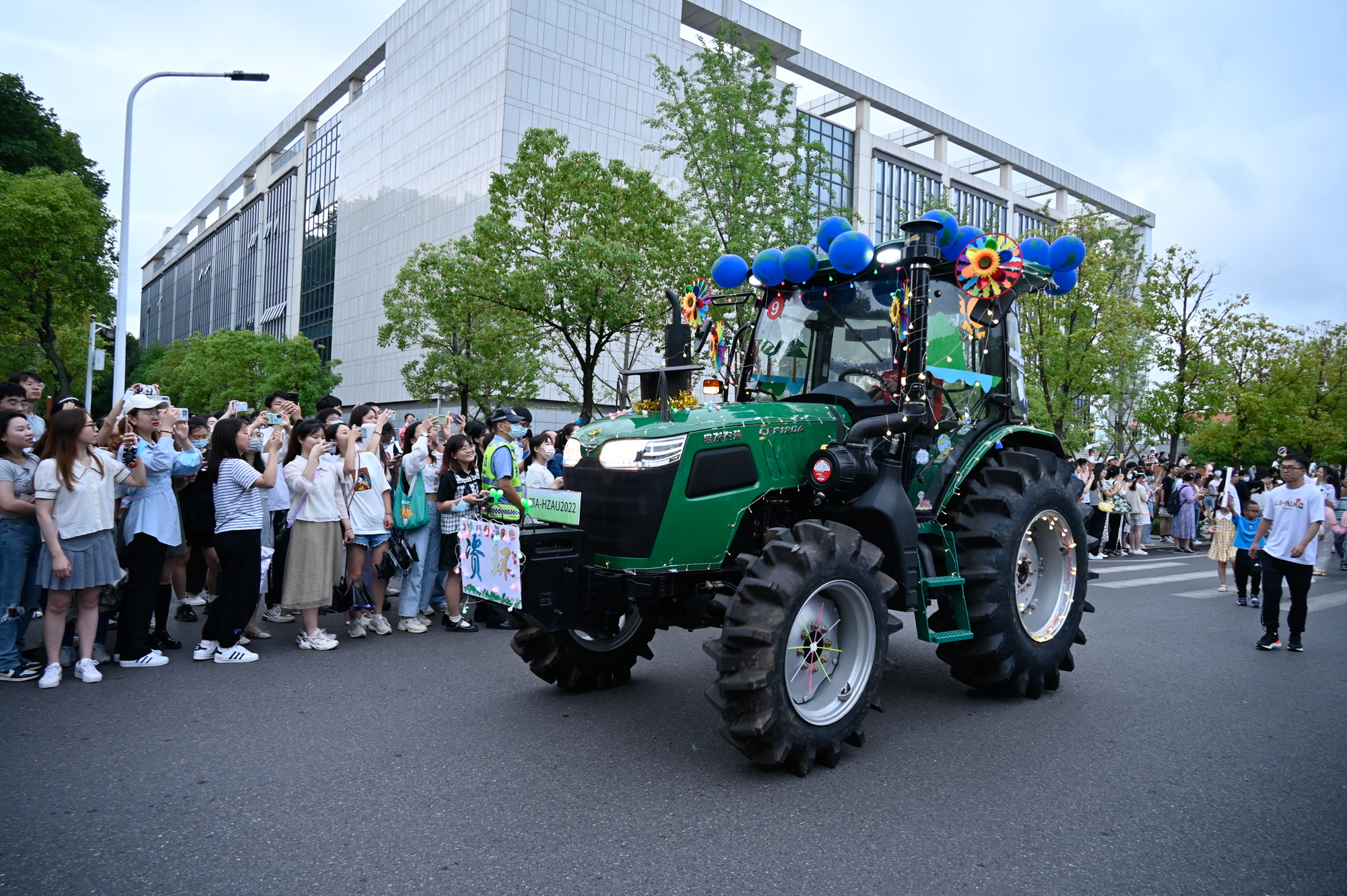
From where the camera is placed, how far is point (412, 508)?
26.3ft

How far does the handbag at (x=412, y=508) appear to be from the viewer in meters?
7.99

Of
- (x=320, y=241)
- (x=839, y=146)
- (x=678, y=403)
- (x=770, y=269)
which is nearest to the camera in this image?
(x=678, y=403)

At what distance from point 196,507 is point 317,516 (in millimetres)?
1262

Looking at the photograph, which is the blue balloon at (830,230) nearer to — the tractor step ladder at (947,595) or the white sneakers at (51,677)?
the tractor step ladder at (947,595)

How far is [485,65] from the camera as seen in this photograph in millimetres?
39219

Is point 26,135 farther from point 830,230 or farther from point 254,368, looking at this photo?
point 830,230

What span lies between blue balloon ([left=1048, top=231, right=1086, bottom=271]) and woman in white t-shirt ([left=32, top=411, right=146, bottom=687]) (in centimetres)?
674

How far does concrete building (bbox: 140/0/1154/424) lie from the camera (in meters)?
39.1

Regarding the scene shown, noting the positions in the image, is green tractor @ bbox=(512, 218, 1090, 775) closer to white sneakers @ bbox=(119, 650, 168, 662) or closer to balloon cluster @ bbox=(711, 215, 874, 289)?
balloon cluster @ bbox=(711, 215, 874, 289)

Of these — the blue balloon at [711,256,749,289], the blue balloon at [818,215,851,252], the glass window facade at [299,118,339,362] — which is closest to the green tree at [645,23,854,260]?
the blue balloon at [711,256,749,289]

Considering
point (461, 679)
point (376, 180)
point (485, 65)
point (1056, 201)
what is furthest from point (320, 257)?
point (461, 679)

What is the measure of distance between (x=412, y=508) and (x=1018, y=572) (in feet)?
17.3

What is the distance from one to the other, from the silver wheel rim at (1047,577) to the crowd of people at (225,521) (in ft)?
11.3

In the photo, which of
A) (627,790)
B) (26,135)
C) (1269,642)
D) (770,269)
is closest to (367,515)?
(770,269)
